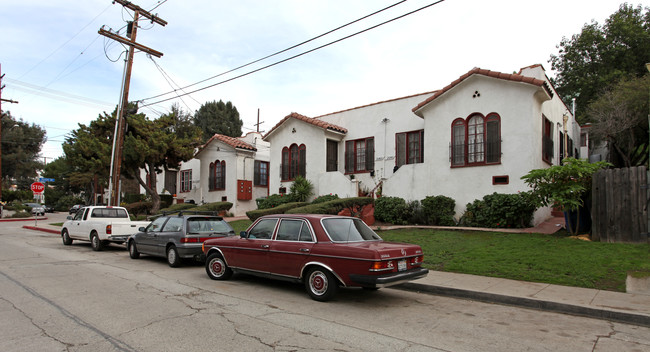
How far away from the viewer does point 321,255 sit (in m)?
6.78

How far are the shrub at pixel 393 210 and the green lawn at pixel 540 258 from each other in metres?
3.83

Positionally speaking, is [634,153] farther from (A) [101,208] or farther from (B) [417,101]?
(A) [101,208]

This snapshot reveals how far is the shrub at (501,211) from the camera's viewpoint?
13742 millimetres

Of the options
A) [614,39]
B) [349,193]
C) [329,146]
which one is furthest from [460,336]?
[614,39]

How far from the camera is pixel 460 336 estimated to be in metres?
5.14

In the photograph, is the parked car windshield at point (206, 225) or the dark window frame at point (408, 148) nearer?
the parked car windshield at point (206, 225)

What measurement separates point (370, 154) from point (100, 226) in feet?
42.8

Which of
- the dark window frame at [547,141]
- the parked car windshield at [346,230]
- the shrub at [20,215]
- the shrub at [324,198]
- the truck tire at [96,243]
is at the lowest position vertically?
the shrub at [20,215]

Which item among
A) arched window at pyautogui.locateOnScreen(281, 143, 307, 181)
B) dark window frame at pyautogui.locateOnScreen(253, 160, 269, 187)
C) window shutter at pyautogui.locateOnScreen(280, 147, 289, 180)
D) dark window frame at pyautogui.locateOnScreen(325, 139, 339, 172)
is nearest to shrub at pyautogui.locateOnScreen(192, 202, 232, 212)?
dark window frame at pyautogui.locateOnScreen(253, 160, 269, 187)

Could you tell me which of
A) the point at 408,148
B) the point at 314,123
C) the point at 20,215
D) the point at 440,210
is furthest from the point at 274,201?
the point at 20,215

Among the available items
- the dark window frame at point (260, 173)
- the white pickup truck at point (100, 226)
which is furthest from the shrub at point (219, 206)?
the white pickup truck at point (100, 226)

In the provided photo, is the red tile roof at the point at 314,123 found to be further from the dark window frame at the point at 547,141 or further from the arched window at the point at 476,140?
the dark window frame at the point at 547,141

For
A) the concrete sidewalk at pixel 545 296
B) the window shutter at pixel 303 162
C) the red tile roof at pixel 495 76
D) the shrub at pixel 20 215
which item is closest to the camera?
the concrete sidewalk at pixel 545 296

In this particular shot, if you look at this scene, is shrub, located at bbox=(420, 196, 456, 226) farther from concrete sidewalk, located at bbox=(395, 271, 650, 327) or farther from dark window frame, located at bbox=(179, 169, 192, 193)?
dark window frame, located at bbox=(179, 169, 192, 193)
